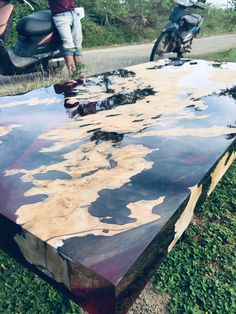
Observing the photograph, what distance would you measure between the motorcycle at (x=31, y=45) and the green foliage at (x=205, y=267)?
291 cm

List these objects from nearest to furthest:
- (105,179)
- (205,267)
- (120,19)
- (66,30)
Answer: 1. (105,179)
2. (205,267)
3. (66,30)
4. (120,19)

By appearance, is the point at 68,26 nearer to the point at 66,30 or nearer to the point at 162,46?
the point at 66,30

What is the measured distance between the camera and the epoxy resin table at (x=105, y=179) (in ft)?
1.88

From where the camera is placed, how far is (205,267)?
1217mm

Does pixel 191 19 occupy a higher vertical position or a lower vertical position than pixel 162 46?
higher

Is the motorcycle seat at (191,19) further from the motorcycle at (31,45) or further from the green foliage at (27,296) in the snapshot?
the green foliage at (27,296)

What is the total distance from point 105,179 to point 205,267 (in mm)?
695

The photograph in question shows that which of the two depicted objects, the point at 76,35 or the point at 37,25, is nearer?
the point at 37,25

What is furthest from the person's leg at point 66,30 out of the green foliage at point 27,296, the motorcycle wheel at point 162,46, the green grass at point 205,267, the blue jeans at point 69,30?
the green foliage at point 27,296

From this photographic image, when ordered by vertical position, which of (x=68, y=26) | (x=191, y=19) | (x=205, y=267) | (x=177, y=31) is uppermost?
(x=68, y=26)

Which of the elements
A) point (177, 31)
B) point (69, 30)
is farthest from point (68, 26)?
point (177, 31)

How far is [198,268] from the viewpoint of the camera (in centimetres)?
121

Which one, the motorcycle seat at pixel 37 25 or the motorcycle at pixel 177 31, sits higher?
the motorcycle seat at pixel 37 25

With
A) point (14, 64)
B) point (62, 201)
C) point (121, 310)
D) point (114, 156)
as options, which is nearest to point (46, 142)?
point (114, 156)
